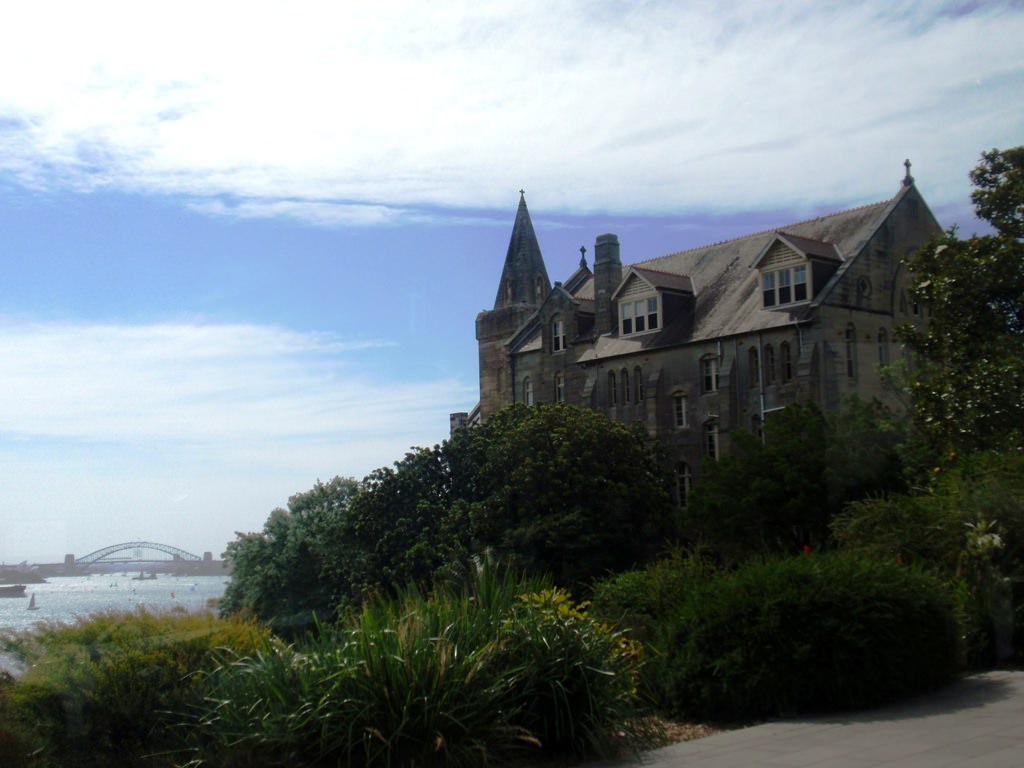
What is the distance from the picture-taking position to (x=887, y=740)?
32.3ft

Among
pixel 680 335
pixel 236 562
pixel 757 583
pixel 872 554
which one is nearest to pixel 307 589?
pixel 236 562

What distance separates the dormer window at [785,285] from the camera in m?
39.1

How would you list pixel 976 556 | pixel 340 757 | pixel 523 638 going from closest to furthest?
pixel 340 757 → pixel 523 638 → pixel 976 556

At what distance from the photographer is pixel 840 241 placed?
40656 millimetres

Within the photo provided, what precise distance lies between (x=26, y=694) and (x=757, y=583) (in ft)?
25.0

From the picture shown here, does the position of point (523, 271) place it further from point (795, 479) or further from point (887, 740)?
point (887, 740)

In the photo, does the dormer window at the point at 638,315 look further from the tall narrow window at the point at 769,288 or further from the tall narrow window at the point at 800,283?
the tall narrow window at the point at 800,283

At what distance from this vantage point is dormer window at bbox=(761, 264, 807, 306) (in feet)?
128

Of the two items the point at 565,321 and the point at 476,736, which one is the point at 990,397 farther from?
the point at 565,321

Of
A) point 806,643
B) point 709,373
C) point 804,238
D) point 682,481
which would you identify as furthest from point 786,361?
point 806,643

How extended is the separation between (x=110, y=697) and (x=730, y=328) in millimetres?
33704

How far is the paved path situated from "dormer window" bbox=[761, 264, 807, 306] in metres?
28.3

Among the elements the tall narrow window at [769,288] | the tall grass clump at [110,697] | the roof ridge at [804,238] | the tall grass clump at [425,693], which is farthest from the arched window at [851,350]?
the tall grass clump at [110,697]

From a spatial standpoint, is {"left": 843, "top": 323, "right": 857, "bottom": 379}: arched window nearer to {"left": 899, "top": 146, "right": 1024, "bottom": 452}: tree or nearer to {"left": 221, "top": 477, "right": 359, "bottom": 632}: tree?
{"left": 899, "top": 146, "right": 1024, "bottom": 452}: tree
